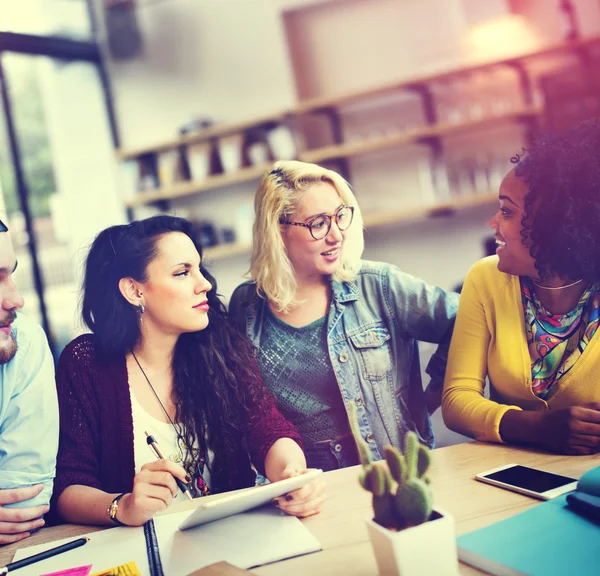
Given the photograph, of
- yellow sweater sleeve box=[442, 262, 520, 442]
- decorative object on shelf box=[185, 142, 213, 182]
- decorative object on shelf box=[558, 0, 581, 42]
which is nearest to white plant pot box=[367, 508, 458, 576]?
yellow sweater sleeve box=[442, 262, 520, 442]

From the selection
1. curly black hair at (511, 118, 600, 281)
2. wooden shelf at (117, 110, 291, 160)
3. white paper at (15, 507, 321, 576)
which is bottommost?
white paper at (15, 507, 321, 576)

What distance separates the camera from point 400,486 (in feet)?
2.77

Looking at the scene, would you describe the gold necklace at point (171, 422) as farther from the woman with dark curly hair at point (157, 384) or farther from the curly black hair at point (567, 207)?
the curly black hair at point (567, 207)

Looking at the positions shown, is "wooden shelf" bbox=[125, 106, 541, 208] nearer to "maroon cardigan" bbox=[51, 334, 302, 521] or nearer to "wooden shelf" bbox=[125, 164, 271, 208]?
"wooden shelf" bbox=[125, 164, 271, 208]

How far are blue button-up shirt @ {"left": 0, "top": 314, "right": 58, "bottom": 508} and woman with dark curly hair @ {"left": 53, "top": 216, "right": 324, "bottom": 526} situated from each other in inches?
1.0

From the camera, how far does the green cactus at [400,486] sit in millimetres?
828

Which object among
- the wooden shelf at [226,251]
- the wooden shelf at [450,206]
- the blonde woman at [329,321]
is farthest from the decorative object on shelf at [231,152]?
the blonde woman at [329,321]

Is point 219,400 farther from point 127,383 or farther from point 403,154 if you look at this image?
point 403,154

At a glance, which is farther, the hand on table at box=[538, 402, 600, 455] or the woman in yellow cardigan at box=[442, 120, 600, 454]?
the woman in yellow cardigan at box=[442, 120, 600, 454]

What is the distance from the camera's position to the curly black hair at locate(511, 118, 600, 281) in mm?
1343

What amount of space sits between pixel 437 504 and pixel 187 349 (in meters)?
0.60

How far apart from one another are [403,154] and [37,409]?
2.50 metres

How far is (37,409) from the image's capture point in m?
1.34

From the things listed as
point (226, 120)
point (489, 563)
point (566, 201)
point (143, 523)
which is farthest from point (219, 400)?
point (226, 120)
